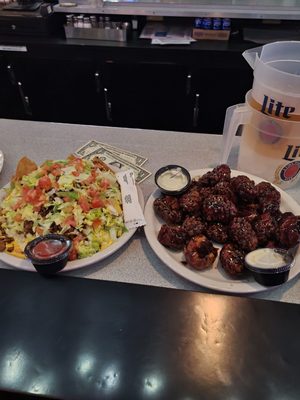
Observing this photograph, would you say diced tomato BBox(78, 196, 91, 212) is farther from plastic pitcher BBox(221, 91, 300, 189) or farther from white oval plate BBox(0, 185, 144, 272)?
plastic pitcher BBox(221, 91, 300, 189)

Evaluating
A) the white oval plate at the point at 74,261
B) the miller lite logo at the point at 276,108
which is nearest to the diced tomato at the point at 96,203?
the white oval plate at the point at 74,261

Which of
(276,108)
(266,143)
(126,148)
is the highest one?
(276,108)

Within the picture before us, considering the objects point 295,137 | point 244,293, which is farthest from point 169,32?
point 244,293

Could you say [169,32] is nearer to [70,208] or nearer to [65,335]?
[70,208]

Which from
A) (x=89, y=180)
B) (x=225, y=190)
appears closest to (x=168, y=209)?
(x=225, y=190)

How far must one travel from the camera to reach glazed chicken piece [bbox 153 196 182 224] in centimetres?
98

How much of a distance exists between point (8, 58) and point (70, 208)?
2.09m

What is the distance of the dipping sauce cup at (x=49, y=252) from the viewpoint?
83 cm

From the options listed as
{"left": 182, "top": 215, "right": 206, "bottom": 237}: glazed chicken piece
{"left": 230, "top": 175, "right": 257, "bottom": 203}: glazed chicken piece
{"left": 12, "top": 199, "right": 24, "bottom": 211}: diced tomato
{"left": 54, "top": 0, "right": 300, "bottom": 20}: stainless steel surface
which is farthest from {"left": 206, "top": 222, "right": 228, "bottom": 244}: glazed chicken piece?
{"left": 54, "top": 0, "right": 300, "bottom": 20}: stainless steel surface

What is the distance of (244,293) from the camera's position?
2.69 feet

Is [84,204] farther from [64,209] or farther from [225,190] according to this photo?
[225,190]

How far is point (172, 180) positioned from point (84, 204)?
1.00 ft

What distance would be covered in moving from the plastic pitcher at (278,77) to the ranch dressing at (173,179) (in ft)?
1.14

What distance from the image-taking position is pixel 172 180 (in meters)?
1.07
